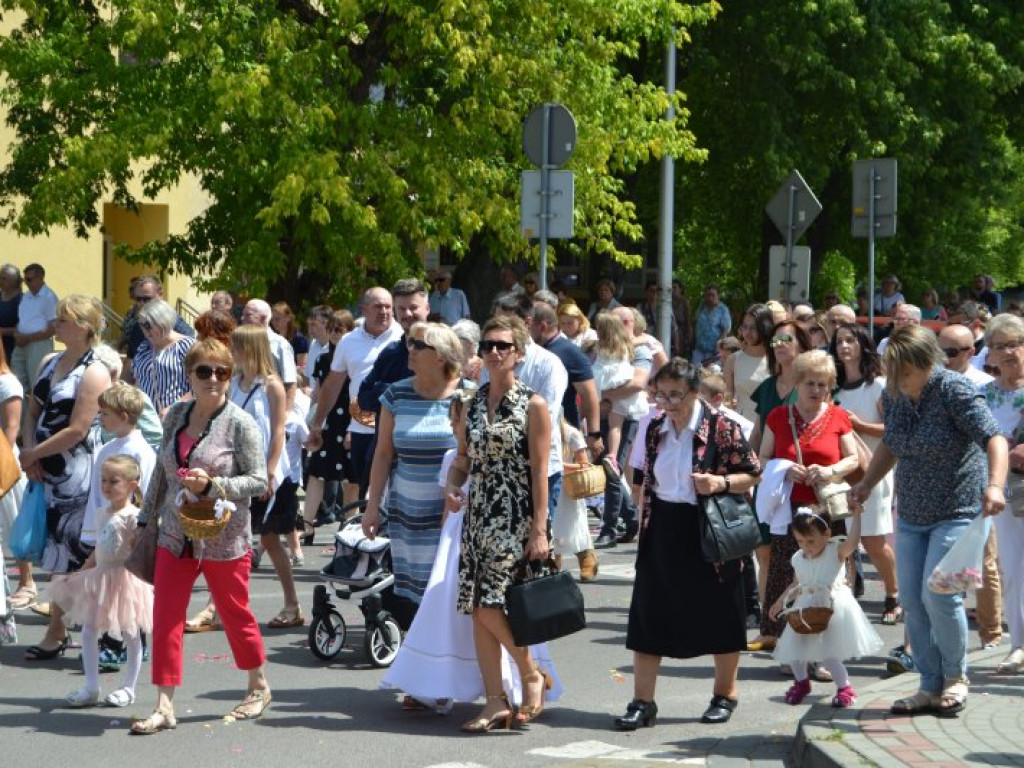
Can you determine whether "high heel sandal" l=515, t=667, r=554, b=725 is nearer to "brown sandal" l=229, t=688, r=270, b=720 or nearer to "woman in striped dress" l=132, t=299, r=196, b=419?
"brown sandal" l=229, t=688, r=270, b=720

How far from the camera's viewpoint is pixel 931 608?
8.26 m

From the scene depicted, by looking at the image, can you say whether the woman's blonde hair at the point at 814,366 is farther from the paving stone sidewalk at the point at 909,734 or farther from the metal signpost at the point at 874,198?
the metal signpost at the point at 874,198

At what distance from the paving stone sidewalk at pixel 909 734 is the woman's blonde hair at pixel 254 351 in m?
3.74

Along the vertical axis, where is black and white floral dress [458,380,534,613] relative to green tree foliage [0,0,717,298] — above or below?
below

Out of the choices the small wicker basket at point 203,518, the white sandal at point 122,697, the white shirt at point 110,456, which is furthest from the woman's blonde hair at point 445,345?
the white sandal at point 122,697

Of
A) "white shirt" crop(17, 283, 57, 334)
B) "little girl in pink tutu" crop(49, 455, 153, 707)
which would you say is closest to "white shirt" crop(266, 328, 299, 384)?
"little girl in pink tutu" crop(49, 455, 153, 707)

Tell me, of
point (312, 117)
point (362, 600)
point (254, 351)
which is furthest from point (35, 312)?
point (362, 600)

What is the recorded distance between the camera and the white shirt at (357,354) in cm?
1352

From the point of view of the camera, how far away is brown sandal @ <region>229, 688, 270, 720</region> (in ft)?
28.5

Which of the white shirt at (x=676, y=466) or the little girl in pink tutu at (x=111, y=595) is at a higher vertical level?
the white shirt at (x=676, y=466)

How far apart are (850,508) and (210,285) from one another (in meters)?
12.4

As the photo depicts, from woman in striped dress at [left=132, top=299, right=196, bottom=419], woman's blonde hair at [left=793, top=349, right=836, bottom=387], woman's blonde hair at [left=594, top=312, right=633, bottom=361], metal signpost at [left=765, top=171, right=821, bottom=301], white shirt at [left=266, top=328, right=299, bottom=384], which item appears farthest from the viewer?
metal signpost at [left=765, top=171, right=821, bottom=301]

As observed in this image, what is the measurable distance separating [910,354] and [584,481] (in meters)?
4.12

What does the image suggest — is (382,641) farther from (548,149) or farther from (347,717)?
(548,149)
